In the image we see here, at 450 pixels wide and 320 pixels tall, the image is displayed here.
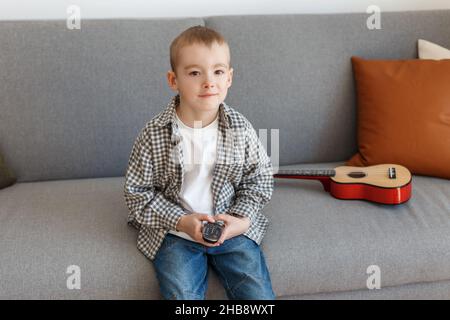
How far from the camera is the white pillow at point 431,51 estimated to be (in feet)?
6.24

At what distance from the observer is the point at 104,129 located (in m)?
1.83

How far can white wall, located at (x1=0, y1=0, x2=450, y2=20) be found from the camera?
78.0 inches

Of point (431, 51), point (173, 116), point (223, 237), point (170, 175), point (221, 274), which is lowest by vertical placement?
point (221, 274)

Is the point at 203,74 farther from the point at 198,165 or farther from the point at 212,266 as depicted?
the point at 212,266

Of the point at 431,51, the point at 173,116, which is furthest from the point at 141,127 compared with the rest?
the point at 431,51

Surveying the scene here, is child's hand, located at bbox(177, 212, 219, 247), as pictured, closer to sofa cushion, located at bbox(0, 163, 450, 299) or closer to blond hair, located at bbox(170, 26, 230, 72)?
sofa cushion, located at bbox(0, 163, 450, 299)

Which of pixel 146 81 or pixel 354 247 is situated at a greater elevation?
pixel 146 81

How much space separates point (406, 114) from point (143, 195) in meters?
0.90

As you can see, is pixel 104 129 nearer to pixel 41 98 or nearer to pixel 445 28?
pixel 41 98

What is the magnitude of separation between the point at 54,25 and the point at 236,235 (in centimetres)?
94

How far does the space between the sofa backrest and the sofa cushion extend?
0.26 meters

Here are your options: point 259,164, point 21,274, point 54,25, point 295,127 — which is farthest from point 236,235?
point 54,25

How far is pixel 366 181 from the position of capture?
1.63m

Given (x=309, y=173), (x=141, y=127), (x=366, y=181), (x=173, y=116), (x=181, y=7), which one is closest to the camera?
(x=173, y=116)
